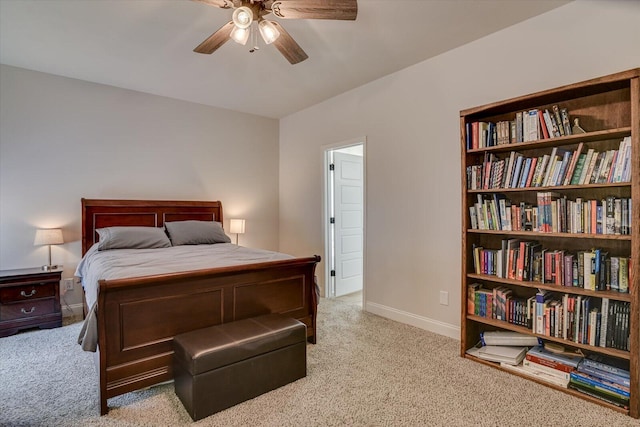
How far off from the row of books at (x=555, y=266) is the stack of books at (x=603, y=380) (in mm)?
476

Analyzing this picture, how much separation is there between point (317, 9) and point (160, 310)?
2008 millimetres

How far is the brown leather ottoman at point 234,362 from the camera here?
1800 millimetres

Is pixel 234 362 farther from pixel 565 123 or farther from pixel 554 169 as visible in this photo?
pixel 565 123

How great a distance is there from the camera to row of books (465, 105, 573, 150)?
85.4 inches

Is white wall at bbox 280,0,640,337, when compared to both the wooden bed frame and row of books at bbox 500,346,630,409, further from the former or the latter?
the wooden bed frame

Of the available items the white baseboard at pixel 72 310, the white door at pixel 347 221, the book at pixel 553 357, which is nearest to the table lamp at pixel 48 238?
the white baseboard at pixel 72 310

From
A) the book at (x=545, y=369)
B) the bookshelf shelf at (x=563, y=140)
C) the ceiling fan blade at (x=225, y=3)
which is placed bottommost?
the book at (x=545, y=369)

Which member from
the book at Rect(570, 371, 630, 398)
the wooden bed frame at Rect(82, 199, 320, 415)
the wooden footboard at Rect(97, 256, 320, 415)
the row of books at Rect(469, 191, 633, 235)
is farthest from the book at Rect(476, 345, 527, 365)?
the wooden footboard at Rect(97, 256, 320, 415)

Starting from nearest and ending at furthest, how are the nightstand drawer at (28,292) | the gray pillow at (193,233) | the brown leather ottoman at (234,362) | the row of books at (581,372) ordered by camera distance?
1. the brown leather ottoman at (234,362)
2. the row of books at (581,372)
3. the nightstand drawer at (28,292)
4. the gray pillow at (193,233)

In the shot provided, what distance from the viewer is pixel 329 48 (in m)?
2.84

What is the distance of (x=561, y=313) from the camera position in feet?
7.00

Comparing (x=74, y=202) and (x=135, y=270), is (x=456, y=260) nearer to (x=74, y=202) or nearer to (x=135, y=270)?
(x=135, y=270)

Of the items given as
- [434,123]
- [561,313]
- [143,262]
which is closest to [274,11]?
[434,123]

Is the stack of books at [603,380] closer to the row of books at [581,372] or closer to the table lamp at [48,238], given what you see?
the row of books at [581,372]
